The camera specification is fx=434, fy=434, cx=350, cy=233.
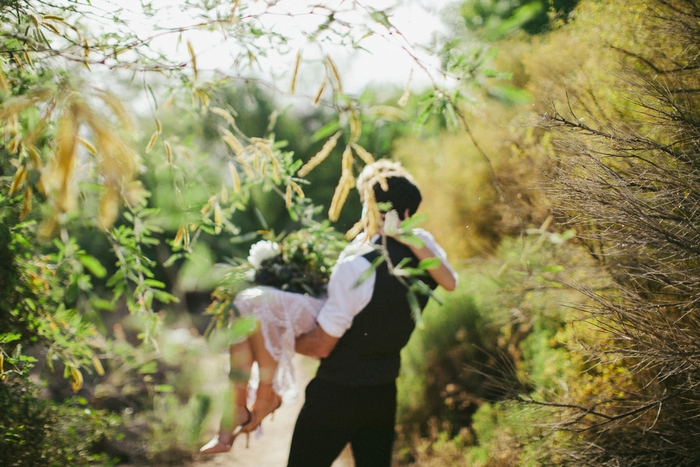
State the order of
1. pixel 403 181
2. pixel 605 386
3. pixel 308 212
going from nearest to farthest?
1. pixel 403 181
2. pixel 605 386
3. pixel 308 212

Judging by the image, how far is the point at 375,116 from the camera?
1238 mm

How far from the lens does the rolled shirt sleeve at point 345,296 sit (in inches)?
74.0

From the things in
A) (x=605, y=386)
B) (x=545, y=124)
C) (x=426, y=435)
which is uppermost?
(x=545, y=124)

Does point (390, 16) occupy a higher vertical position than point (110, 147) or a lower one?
higher

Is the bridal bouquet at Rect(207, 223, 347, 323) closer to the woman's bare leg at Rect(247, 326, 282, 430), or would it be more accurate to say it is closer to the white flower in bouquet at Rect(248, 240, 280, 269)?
the white flower in bouquet at Rect(248, 240, 280, 269)

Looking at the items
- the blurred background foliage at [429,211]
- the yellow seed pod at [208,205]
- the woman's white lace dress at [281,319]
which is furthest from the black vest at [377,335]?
the yellow seed pod at [208,205]

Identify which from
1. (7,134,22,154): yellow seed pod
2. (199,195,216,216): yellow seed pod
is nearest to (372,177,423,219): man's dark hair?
(199,195,216,216): yellow seed pod

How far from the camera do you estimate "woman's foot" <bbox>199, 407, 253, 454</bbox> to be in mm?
1911

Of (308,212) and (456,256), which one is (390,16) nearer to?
(308,212)

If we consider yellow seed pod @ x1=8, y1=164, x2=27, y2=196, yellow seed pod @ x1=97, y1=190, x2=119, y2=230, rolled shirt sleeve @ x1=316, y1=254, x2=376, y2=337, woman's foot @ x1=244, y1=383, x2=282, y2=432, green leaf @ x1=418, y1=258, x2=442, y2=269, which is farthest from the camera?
woman's foot @ x1=244, y1=383, x2=282, y2=432

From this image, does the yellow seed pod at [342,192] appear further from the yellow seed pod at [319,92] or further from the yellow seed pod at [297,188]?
the yellow seed pod at [297,188]

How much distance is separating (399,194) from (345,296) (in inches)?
20.1

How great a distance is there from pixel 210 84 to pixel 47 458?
6.19ft

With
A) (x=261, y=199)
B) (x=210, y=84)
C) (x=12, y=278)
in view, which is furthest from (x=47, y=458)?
(x=261, y=199)
